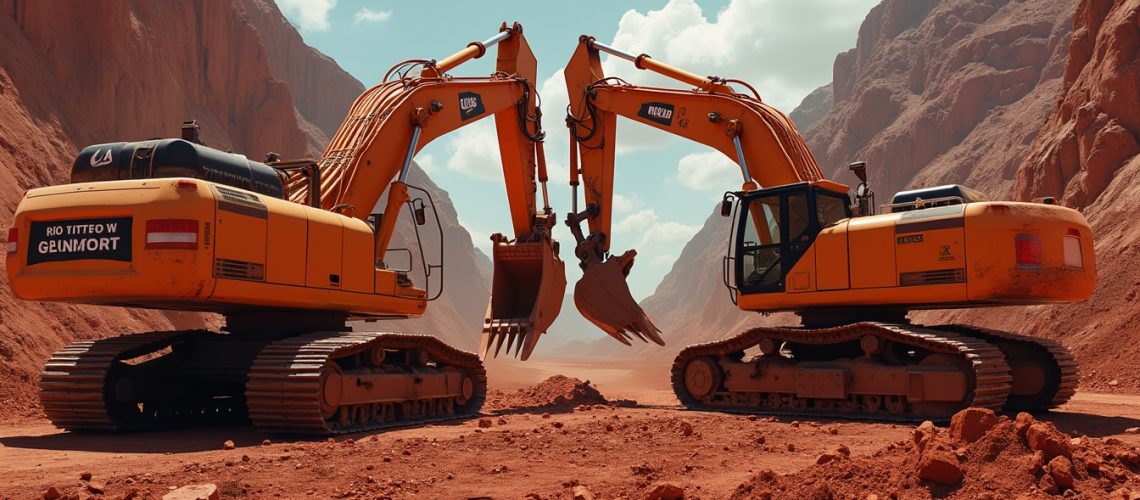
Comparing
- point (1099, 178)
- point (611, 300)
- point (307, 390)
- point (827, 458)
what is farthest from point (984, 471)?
point (1099, 178)

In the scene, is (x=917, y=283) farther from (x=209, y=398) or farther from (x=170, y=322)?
(x=170, y=322)

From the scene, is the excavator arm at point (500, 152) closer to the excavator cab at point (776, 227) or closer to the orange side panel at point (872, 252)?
the excavator cab at point (776, 227)

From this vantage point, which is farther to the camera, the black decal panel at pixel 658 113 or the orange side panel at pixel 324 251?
the black decal panel at pixel 658 113

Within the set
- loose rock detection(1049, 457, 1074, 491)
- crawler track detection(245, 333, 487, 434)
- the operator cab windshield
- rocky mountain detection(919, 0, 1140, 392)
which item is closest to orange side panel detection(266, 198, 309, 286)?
crawler track detection(245, 333, 487, 434)

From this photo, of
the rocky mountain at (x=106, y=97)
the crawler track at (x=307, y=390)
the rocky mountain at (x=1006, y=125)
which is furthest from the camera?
the rocky mountain at (x=1006, y=125)

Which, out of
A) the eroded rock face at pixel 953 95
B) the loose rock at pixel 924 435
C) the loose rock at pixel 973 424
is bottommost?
the loose rock at pixel 924 435

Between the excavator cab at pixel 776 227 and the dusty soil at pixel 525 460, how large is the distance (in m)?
2.51

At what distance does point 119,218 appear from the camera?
970cm

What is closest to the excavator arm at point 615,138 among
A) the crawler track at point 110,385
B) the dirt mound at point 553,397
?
the dirt mound at point 553,397

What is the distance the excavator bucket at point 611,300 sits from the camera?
18.2 m

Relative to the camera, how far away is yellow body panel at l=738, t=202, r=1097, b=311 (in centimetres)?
1191

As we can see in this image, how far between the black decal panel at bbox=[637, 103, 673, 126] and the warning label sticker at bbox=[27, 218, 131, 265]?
10997mm

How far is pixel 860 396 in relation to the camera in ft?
42.9

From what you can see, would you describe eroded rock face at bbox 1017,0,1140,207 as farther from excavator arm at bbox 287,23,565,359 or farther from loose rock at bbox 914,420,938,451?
loose rock at bbox 914,420,938,451
